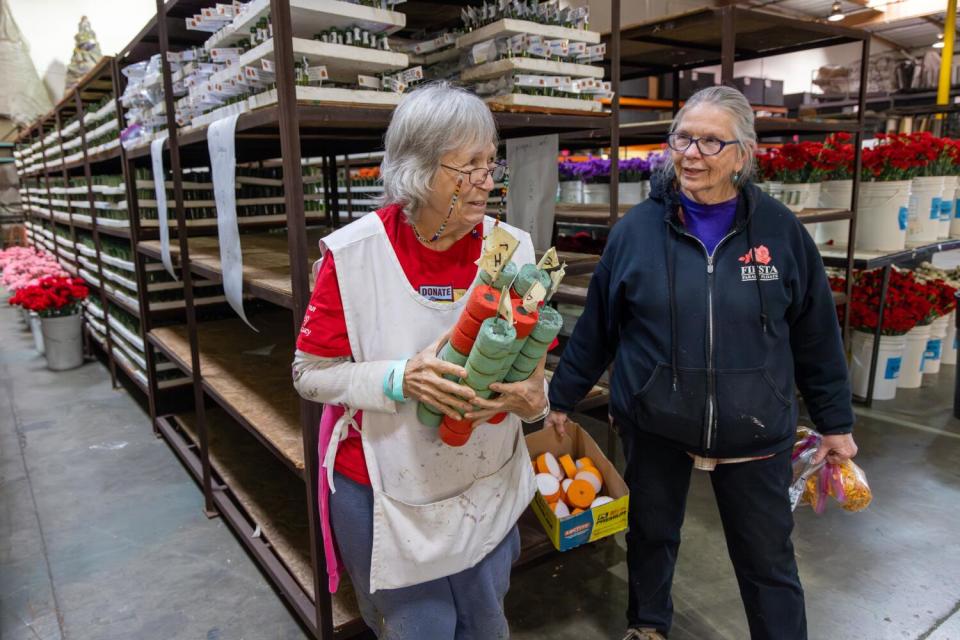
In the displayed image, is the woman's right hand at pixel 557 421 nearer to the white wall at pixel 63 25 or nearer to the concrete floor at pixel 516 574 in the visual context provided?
the concrete floor at pixel 516 574

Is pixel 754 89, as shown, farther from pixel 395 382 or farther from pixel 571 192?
pixel 395 382

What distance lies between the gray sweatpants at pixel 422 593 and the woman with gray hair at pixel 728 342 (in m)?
0.58

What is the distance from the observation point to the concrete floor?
7.66 feet

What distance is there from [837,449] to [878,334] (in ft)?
9.16

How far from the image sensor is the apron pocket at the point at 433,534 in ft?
4.75

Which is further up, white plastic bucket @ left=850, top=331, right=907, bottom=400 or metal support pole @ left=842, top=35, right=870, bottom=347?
metal support pole @ left=842, top=35, right=870, bottom=347

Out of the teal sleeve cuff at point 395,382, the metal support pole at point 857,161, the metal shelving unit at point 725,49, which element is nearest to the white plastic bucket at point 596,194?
the metal shelving unit at point 725,49

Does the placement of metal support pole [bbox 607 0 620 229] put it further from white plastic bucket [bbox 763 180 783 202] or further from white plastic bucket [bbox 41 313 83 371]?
white plastic bucket [bbox 41 313 83 371]

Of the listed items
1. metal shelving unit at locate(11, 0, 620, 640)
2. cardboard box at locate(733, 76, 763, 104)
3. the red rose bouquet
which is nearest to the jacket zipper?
metal shelving unit at locate(11, 0, 620, 640)

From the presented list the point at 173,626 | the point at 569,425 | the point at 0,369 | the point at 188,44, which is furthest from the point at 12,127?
the point at 569,425

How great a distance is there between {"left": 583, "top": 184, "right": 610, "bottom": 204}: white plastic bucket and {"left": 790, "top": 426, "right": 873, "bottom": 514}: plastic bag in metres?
2.80

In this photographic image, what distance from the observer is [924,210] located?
4.32 meters

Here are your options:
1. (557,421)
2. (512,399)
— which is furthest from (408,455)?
(557,421)

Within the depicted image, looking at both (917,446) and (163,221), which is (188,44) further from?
(917,446)
